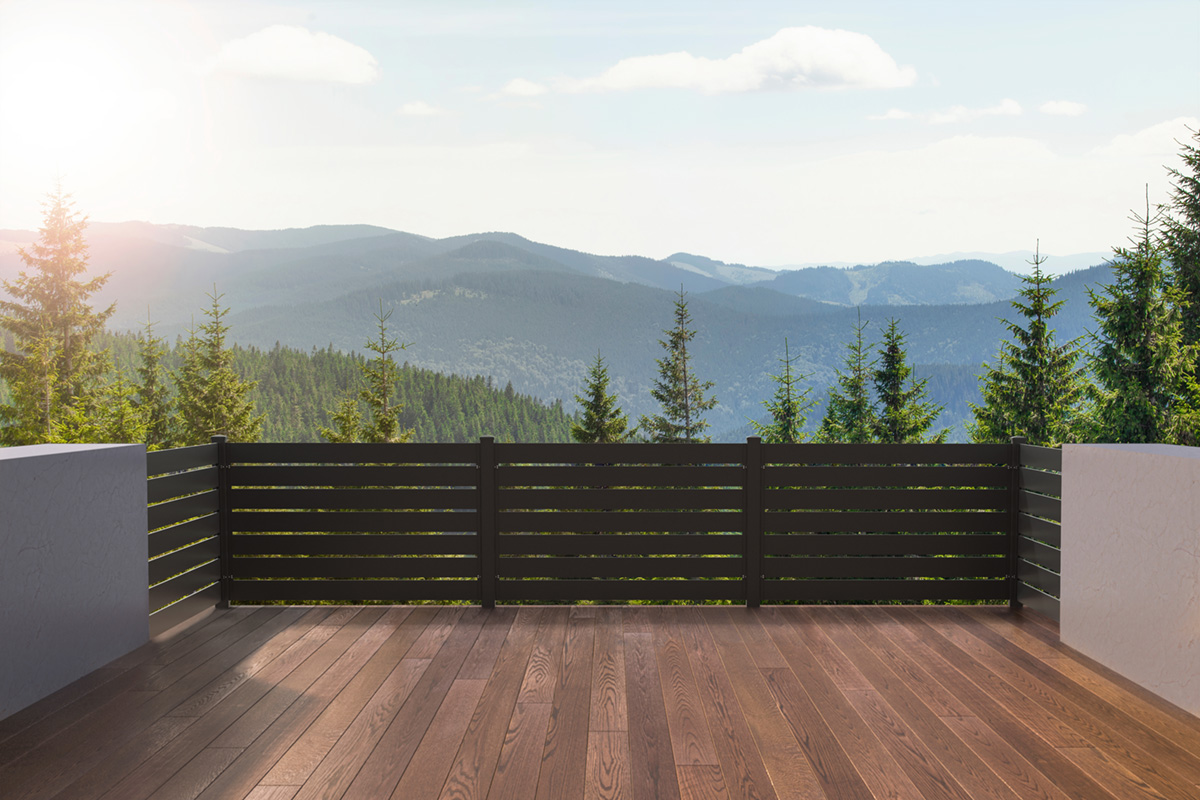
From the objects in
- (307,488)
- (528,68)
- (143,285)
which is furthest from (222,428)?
(143,285)

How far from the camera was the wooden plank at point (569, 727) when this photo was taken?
8.58 ft

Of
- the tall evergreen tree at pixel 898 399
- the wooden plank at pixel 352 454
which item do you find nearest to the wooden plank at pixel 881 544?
the wooden plank at pixel 352 454

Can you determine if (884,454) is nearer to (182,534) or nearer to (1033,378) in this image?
(182,534)

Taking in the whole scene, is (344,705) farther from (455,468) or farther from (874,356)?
(874,356)

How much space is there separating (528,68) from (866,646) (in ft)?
253

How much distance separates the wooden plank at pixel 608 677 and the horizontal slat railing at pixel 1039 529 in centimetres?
250

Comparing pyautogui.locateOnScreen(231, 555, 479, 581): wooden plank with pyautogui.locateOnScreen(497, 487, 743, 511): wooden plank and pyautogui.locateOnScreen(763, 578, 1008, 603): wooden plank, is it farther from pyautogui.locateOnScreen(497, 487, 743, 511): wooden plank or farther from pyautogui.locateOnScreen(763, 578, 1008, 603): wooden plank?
pyautogui.locateOnScreen(763, 578, 1008, 603): wooden plank

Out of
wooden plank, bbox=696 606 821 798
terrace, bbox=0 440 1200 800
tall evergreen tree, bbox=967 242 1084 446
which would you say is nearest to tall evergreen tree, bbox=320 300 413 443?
tall evergreen tree, bbox=967 242 1084 446

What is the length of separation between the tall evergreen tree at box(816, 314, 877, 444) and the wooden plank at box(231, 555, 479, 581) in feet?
97.7

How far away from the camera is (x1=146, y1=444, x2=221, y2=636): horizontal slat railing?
14.3ft

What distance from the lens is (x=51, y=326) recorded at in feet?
108

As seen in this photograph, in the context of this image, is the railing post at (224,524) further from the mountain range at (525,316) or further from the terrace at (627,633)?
the mountain range at (525,316)

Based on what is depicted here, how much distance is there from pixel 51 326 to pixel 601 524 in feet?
119

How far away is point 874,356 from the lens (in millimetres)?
33438
